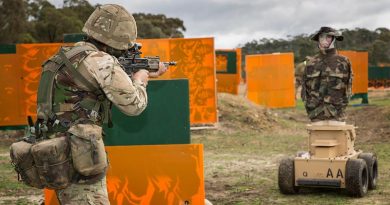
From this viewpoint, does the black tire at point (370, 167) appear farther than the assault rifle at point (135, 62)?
Yes

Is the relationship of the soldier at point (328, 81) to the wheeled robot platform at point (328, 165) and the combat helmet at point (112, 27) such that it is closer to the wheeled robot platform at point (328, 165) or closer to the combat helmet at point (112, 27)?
the wheeled robot platform at point (328, 165)

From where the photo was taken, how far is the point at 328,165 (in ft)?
22.4

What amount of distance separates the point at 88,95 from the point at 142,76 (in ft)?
1.34

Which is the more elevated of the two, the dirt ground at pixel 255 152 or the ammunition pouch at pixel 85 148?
the ammunition pouch at pixel 85 148

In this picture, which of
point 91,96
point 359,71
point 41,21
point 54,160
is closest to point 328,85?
point 91,96

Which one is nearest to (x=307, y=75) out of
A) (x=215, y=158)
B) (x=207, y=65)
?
(x=215, y=158)

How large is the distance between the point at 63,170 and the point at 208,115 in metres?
10.8

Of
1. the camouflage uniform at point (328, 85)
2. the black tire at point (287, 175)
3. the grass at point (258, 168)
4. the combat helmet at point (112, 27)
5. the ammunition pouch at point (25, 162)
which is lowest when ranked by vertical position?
the grass at point (258, 168)

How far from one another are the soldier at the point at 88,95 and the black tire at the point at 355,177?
3.93 meters

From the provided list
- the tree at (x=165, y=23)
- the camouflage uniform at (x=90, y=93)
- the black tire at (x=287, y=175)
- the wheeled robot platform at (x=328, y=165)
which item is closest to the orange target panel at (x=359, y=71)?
the wheeled robot platform at (x=328, y=165)

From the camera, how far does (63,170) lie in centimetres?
335

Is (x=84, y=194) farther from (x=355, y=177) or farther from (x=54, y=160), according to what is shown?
(x=355, y=177)

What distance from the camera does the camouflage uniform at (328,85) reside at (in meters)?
6.98

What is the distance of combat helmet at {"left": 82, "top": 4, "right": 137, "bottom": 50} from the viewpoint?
3488 mm
